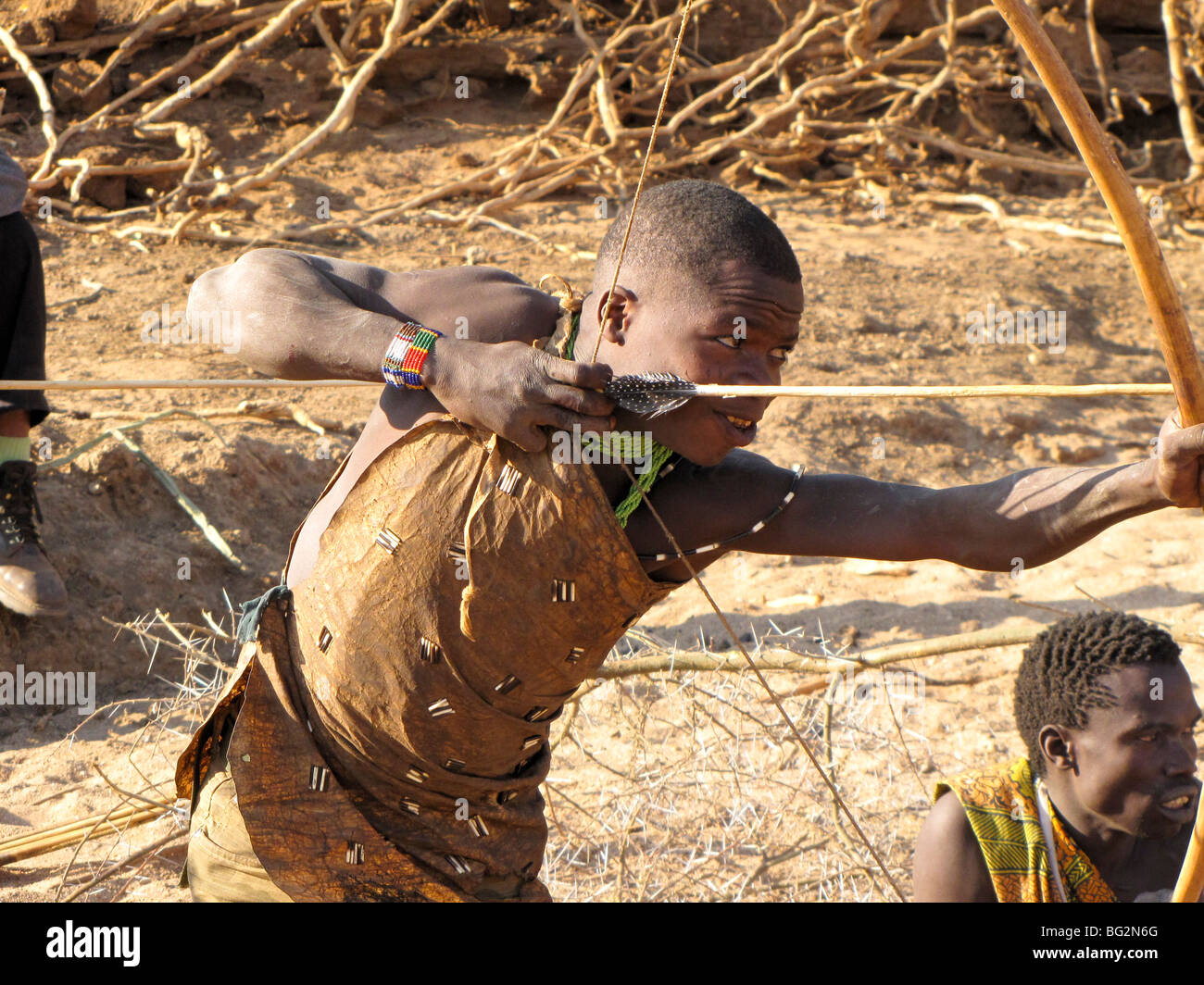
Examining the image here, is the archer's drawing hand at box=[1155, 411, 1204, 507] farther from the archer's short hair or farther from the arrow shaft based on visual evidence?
the archer's short hair

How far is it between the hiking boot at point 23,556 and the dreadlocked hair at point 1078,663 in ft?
9.29

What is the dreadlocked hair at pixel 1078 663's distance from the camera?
2375 mm

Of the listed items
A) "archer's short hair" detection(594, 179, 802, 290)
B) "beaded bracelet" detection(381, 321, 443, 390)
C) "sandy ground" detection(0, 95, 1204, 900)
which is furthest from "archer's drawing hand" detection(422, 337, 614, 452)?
"sandy ground" detection(0, 95, 1204, 900)

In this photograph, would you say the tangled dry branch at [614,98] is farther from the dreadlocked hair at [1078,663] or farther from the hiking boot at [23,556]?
the dreadlocked hair at [1078,663]

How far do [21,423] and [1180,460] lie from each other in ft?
11.4

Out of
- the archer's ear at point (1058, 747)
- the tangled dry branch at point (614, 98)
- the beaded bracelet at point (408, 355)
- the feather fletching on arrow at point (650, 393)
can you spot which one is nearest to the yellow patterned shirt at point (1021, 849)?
the archer's ear at point (1058, 747)

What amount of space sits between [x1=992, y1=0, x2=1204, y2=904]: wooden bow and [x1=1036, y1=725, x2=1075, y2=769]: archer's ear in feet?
3.76

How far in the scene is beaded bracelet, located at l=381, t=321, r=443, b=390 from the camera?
1.74 meters

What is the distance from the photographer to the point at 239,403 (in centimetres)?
516

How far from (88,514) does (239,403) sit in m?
0.91

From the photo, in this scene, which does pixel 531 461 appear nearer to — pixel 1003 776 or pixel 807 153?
pixel 1003 776

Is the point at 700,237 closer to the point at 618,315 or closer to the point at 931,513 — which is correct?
the point at 618,315

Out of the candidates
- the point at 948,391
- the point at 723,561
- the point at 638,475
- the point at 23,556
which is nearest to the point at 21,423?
the point at 23,556
